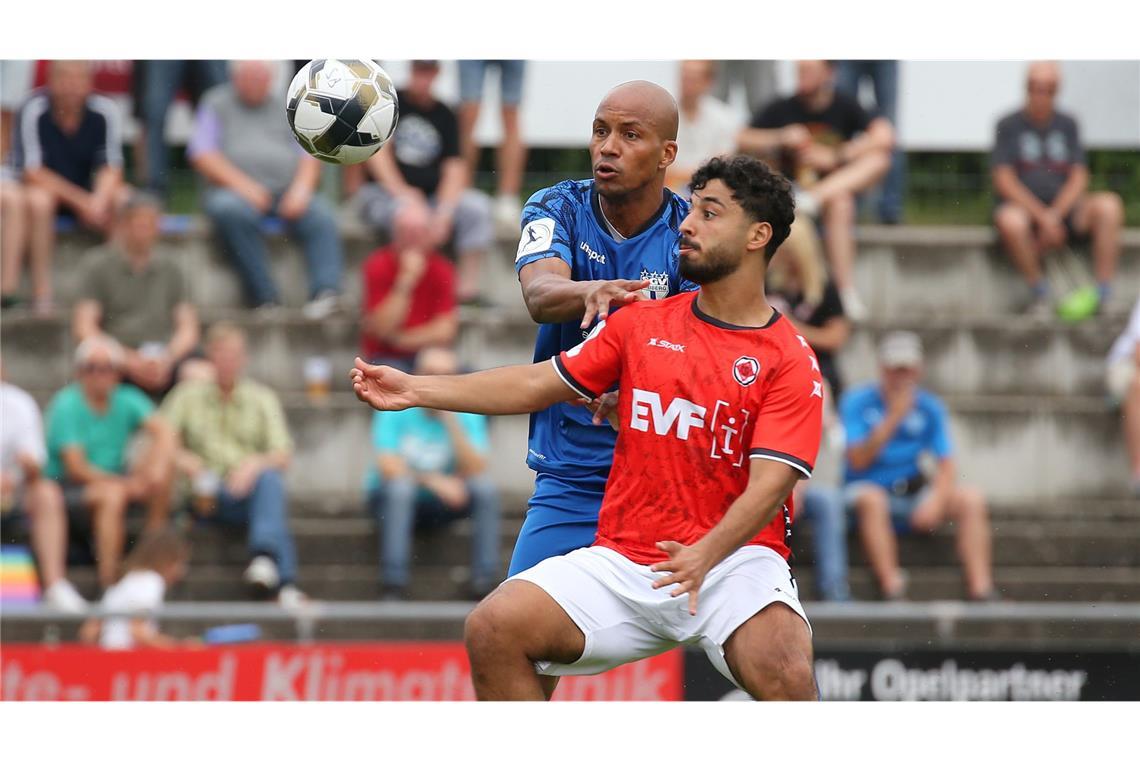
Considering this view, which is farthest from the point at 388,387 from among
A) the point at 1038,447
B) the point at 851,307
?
the point at 1038,447

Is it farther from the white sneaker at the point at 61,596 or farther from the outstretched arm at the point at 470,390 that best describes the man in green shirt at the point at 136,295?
the outstretched arm at the point at 470,390

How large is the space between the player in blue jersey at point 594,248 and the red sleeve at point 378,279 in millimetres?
5681

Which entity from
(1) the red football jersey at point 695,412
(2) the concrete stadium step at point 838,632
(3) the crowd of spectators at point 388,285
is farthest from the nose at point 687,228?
(3) the crowd of spectators at point 388,285

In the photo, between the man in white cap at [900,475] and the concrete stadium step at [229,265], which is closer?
the man in white cap at [900,475]

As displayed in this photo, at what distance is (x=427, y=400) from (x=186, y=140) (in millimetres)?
8273

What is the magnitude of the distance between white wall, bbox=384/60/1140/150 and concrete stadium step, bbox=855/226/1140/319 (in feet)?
2.62

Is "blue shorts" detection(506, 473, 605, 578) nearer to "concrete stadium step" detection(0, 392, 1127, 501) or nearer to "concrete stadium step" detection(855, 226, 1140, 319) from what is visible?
"concrete stadium step" detection(0, 392, 1127, 501)

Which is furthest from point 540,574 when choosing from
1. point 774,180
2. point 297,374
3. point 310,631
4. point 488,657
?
point 297,374

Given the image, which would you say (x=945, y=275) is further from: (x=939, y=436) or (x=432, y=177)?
(x=432, y=177)

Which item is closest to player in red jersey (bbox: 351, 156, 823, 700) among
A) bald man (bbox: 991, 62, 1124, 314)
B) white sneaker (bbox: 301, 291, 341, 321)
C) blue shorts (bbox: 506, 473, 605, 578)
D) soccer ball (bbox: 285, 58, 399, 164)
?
blue shorts (bbox: 506, 473, 605, 578)

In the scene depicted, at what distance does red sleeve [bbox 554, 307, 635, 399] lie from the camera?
5.36 metres

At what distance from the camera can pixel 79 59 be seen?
38.6 ft

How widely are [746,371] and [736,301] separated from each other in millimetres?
259

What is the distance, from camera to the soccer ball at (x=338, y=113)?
6.23 meters
